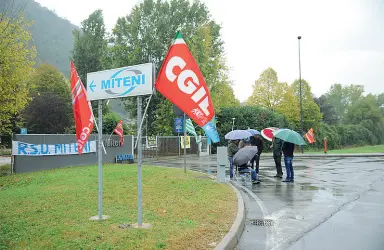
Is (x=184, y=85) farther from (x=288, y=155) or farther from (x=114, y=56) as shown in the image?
(x=114, y=56)

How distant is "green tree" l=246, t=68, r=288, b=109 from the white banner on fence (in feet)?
117

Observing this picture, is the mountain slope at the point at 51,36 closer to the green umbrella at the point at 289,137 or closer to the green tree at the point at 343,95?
the green tree at the point at 343,95

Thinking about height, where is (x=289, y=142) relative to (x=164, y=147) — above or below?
above

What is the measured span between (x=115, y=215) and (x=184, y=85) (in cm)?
329

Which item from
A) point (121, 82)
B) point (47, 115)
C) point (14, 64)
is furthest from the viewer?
point (47, 115)

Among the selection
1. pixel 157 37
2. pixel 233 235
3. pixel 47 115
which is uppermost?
pixel 157 37

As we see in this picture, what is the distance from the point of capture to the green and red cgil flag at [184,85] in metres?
6.13

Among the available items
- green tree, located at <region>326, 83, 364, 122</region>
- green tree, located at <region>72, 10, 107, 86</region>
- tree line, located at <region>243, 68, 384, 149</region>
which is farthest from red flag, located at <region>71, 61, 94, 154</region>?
green tree, located at <region>326, 83, 364, 122</region>

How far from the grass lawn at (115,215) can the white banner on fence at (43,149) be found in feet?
16.3

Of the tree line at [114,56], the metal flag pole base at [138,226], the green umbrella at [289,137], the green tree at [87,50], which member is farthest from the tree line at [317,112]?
the metal flag pole base at [138,226]

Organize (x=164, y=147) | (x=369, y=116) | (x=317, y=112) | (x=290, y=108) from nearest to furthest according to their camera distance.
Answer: (x=164, y=147), (x=290, y=108), (x=317, y=112), (x=369, y=116)

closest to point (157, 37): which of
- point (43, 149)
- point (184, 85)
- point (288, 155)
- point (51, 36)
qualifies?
point (43, 149)

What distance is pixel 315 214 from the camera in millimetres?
8070

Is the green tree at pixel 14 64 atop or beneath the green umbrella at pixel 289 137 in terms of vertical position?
atop
